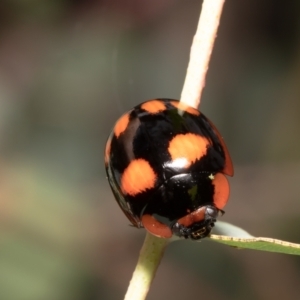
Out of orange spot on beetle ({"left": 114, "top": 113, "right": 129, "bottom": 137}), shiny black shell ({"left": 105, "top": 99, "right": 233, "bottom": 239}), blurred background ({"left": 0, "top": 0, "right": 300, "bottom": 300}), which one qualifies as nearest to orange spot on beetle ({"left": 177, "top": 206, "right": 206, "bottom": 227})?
shiny black shell ({"left": 105, "top": 99, "right": 233, "bottom": 239})

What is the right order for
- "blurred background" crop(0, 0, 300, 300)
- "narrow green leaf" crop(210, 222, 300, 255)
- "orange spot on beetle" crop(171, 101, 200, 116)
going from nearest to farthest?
"narrow green leaf" crop(210, 222, 300, 255) < "orange spot on beetle" crop(171, 101, 200, 116) < "blurred background" crop(0, 0, 300, 300)

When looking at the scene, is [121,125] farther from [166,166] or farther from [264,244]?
[264,244]

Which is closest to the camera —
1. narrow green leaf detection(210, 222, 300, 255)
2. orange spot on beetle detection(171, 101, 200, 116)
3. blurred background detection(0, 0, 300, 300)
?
narrow green leaf detection(210, 222, 300, 255)

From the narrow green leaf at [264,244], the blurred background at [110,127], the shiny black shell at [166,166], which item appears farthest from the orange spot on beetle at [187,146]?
the blurred background at [110,127]

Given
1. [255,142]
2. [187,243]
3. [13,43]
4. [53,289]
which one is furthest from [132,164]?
[13,43]

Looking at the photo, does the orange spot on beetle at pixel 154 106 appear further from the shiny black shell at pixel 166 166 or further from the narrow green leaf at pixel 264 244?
the narrow green leaf at pixel 264 244

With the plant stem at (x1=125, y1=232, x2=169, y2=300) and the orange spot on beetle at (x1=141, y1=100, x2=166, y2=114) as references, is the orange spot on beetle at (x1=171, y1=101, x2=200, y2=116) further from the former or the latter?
the plant stem at (x1=125, y1=232, x2=169, y2=300)

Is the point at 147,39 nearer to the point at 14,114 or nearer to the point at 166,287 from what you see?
the point at 14,114

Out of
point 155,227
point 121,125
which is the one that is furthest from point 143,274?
point 121,125
